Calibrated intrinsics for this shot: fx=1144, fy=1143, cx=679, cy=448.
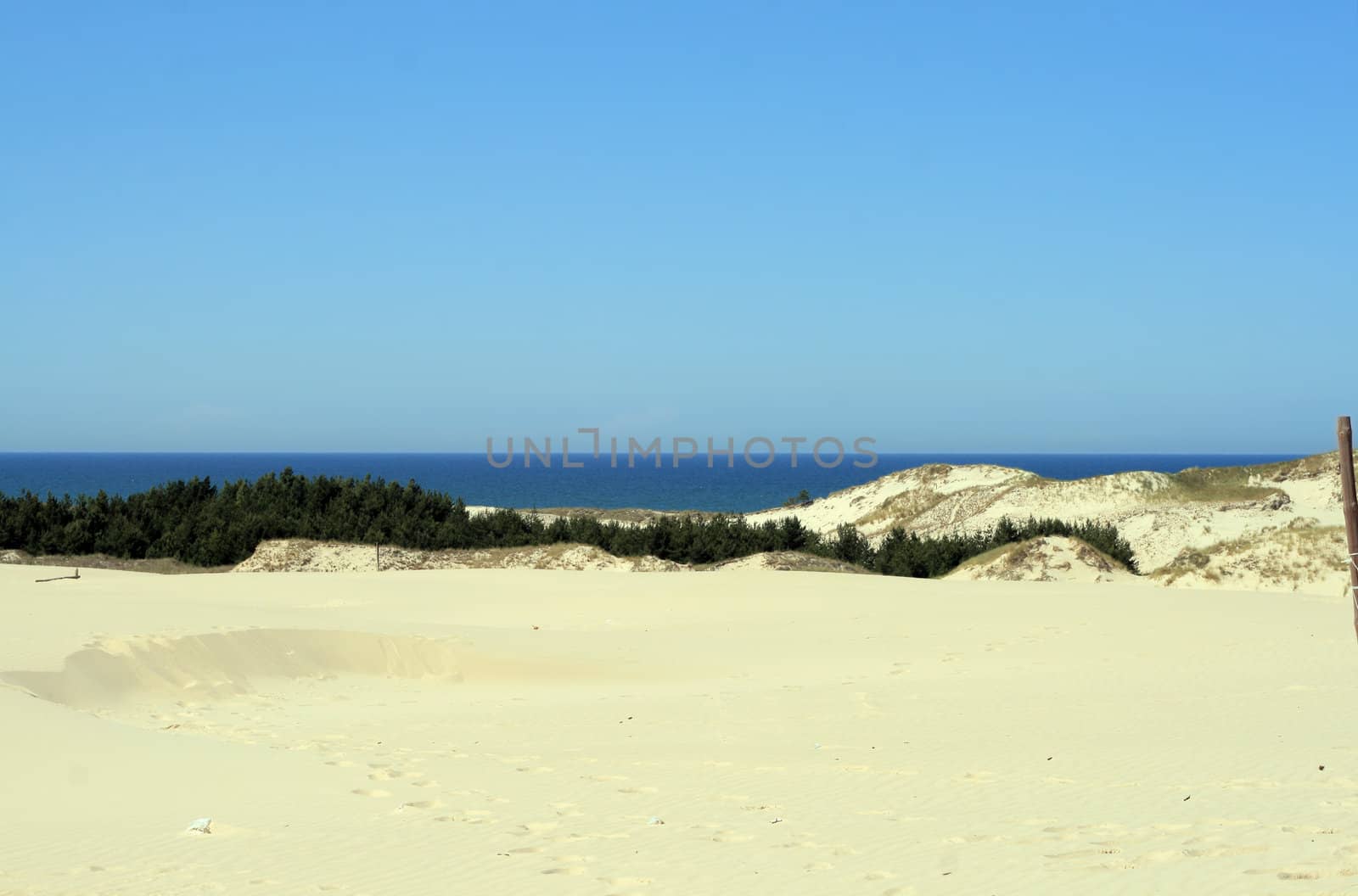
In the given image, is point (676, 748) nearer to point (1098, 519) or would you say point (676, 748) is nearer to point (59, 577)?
point (59, 577)

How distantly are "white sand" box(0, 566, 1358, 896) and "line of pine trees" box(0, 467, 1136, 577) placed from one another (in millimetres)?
7606

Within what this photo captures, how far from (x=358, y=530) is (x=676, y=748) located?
65.3ft

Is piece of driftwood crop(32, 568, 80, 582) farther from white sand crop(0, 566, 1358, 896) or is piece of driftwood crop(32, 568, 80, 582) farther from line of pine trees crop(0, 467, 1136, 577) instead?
line of pine trees crop(0, 467, 1136, 577)

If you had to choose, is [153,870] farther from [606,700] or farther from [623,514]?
[623,514]

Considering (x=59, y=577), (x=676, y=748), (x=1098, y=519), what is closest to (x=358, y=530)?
(x=59, y=577)

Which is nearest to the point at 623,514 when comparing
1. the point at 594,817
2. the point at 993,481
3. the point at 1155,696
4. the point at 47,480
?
the point at 993,481

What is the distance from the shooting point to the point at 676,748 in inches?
381

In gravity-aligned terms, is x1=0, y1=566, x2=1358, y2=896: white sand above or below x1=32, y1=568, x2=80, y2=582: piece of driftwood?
below

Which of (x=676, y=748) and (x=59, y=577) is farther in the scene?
(x=59, y=577)

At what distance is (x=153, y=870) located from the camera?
19.4ft

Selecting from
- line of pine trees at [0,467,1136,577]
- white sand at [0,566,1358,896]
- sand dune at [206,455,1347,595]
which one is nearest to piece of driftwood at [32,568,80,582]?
white sand at [0,566,1358,896]

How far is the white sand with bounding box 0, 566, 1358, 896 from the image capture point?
19.8 ft

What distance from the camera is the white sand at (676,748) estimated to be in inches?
238

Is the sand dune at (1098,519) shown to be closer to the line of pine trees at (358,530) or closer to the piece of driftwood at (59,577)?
the line of pine trees at (358,530)
